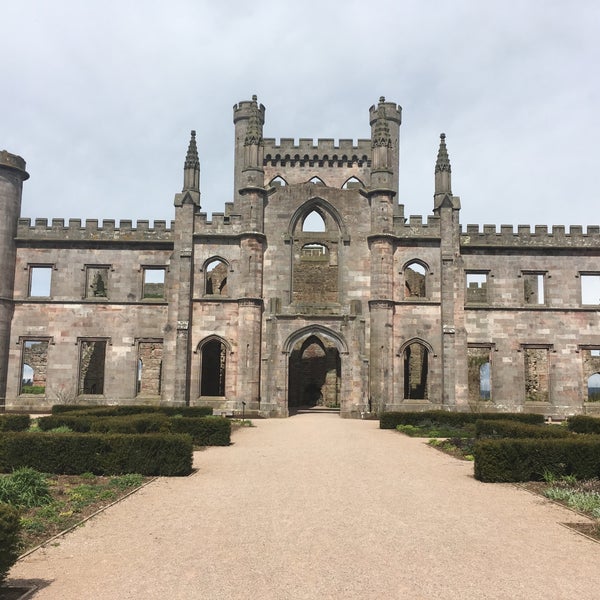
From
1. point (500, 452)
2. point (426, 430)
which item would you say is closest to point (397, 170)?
point (426, 430)

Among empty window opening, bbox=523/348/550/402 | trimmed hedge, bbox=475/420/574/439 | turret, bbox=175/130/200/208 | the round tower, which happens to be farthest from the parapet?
empty window opening, bbox=523/348/550/402

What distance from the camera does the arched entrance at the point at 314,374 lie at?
38.2 meters

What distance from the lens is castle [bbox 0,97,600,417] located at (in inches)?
1172

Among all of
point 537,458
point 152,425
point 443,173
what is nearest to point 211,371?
point 443,173

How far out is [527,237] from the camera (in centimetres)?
3183

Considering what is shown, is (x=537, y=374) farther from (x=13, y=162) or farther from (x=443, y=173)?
(x=13, y=162)

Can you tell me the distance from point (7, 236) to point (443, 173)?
2263 centimetres

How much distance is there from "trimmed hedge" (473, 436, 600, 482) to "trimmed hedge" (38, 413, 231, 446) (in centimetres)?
827

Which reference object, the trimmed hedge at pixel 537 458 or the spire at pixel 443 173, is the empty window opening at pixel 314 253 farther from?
the trimmed hedge at pixel 537 458

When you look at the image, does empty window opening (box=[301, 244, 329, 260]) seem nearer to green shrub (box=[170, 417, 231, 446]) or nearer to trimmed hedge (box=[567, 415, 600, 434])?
trimmed hedge (box=[567, 415, 600, 434])

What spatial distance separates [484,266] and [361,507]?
23.5 meters

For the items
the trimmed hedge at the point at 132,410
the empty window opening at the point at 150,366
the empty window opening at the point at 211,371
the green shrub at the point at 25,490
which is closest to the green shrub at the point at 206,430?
the trimmed hedge at the point at 132,410

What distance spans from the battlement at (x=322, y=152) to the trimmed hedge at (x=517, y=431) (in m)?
24.5

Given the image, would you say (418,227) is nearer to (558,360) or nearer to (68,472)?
(558,360)
